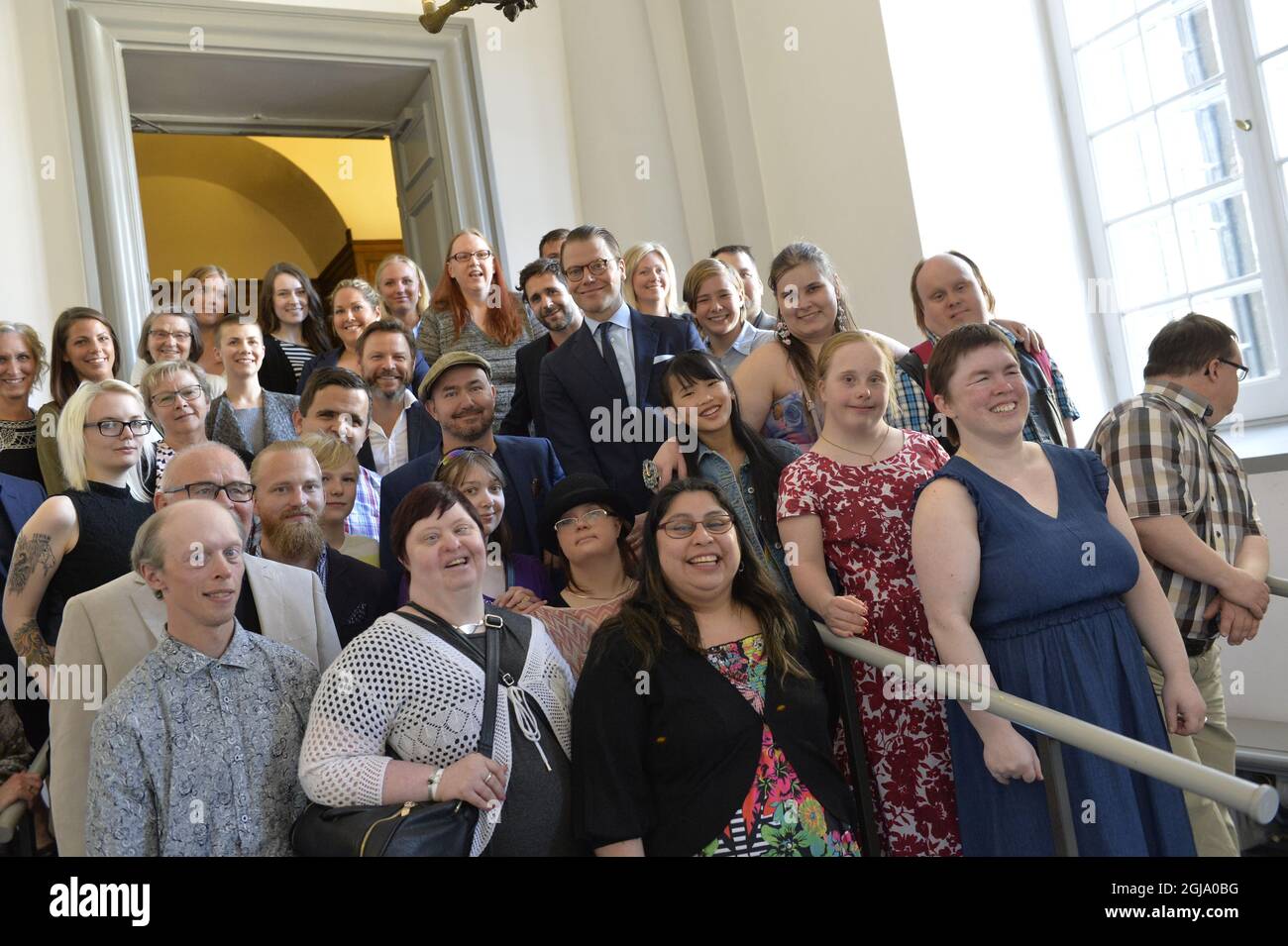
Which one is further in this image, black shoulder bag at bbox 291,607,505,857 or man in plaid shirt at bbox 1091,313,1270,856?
man in plaid shirt at bbox 1091,313,1270,856

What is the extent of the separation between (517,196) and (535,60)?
834mm

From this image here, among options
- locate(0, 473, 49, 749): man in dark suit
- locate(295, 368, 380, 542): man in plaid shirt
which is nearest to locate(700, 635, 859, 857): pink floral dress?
locate(295, 368, 380, 542): man in plaid shirt

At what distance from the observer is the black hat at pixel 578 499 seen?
10.5ft

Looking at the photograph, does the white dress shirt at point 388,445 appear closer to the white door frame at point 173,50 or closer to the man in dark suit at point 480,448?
the man in dark suit at point 480,448

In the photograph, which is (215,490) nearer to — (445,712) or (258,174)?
(445,712)

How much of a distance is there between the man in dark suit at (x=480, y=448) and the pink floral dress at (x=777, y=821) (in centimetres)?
120

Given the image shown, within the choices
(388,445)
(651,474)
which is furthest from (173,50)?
(651,474)

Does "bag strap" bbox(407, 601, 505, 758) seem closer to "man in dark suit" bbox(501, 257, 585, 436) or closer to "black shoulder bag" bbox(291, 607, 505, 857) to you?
"black shoulder bag" bbox(291, 607, 505, 857)

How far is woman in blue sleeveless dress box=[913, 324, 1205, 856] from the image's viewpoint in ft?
8.12

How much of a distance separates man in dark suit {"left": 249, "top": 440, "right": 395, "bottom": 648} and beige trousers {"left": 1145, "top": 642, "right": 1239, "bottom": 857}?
1.92 meters

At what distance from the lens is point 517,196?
23.5ft

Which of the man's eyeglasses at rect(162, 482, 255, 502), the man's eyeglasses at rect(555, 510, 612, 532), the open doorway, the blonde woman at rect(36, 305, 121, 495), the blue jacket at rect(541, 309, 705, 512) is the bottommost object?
the man's eyeglasses at rect(555, 510, 612, 532)

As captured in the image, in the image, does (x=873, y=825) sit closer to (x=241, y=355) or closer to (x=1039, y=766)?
(x=1039, y=766)

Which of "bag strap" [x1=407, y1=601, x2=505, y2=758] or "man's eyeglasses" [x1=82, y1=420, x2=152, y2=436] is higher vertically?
"man's eyeglasses" [x1=82, y1=420, x2=152, y2=436]
